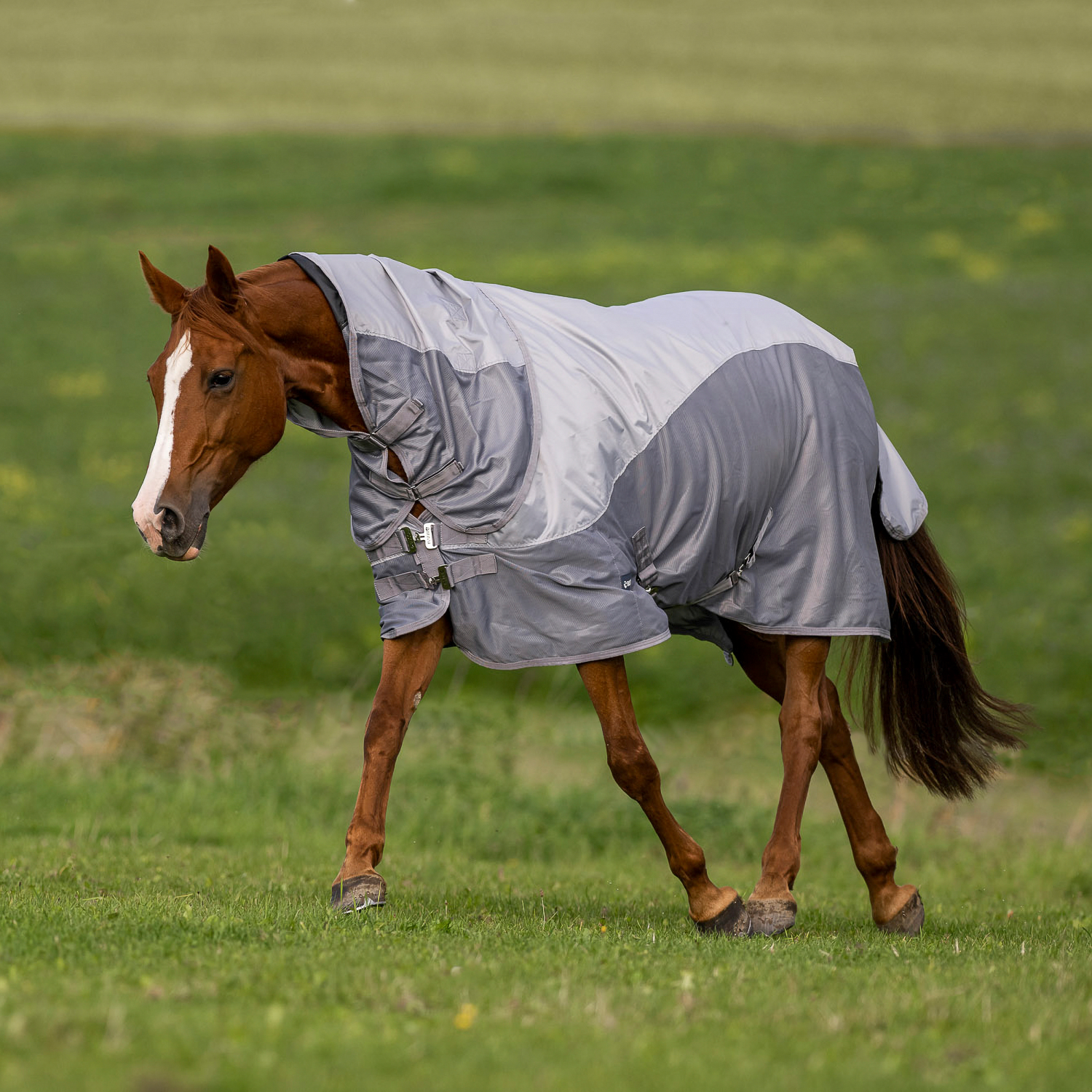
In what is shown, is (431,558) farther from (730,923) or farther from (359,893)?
(730,923)

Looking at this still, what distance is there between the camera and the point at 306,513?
14.3 meters

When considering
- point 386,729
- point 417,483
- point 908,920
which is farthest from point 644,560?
point 908,920

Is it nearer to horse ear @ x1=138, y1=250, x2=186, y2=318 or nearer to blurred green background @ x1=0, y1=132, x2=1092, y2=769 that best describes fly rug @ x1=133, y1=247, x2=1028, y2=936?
horse ear @ x1=138, y1=250, x2=186, y2=318

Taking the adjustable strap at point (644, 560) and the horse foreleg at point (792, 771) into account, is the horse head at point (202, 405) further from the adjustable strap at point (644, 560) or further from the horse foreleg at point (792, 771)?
the horse foreleg at point (792, 771)

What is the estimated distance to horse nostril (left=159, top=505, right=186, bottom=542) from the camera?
5238 millimetres

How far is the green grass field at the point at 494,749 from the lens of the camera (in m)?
3.82

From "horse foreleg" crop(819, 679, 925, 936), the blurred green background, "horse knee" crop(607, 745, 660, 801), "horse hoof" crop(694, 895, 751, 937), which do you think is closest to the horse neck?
"horse knee" crop(607, 745, 660, 801)

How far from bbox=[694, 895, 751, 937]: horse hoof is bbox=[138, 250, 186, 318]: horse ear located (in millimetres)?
3076

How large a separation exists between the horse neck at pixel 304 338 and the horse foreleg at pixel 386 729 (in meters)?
0.88

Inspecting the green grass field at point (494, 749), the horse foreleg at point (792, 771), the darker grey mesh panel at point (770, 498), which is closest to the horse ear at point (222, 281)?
the darker grey mesh panel at point (770, 498)

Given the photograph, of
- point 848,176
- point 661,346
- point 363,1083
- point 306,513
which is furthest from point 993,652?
point 848,176

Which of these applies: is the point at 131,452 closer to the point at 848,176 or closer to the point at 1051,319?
the point at 1051,319

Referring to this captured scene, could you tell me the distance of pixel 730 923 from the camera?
597cm

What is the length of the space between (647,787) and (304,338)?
2.18 m
